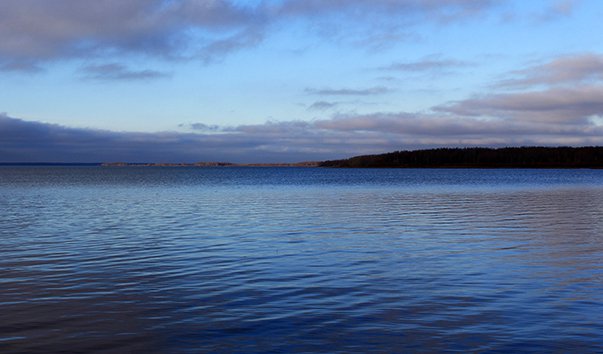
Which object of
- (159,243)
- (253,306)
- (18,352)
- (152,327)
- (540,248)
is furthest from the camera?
(159,243)

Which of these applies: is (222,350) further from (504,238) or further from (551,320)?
(504,238)

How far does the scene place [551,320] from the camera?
11305 millimetres

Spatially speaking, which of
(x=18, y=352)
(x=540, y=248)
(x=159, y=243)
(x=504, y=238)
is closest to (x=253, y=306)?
(x=18, y=352)

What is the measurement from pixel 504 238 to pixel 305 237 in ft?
30.4

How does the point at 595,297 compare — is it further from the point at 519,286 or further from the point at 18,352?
the point at 18,352

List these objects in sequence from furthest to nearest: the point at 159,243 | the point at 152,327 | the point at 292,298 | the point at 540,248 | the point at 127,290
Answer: the point at 159,243, the point at 540,248, the point at 127,290, the point at 292,298, the point at 152,327

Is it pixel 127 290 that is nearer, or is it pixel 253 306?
pixel 253 306

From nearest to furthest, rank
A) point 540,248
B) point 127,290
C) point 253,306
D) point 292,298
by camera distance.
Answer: point 253,306 → point 292,298 → point 127,290 → point 540,248

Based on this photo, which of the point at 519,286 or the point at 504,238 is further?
the point at 504,238

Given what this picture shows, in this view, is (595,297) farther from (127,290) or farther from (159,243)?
(159,243)

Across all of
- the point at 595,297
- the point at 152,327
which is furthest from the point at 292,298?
the point at 595,297

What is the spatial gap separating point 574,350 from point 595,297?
14.9 feet

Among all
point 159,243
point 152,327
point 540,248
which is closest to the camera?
point 152,327

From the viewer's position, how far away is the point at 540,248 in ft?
71.6
